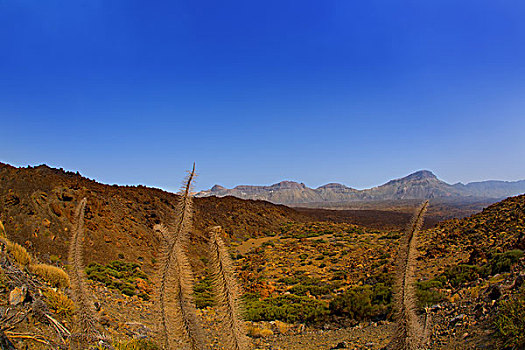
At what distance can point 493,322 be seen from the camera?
16.9ft

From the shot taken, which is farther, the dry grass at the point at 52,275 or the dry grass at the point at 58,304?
the dry grass at the point at 52,275

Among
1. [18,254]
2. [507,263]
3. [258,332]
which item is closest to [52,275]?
[18,254]

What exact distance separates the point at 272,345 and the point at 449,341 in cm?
470

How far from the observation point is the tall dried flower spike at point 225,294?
199 cm

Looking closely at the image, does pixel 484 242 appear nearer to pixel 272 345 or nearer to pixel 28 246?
pixel 272 345

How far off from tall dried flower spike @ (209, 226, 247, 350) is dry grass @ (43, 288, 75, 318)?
157 inches

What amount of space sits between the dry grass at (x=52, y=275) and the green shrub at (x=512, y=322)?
25.8 ft

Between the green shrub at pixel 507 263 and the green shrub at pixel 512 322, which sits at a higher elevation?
the green shrub at pixel 512 322

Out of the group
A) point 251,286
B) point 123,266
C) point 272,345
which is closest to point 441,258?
point 251,286

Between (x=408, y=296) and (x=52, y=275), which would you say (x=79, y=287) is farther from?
(x=52, y=275)

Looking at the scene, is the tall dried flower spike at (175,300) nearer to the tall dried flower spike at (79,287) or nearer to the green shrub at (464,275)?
→ the tall dried flower spike at (79,287)

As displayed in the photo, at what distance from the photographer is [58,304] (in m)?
4.81

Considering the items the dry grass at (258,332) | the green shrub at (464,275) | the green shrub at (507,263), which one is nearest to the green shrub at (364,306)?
the green shrub at (464,275)

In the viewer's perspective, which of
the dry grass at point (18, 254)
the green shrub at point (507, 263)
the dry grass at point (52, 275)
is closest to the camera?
the dry grass at point (18, 254)
